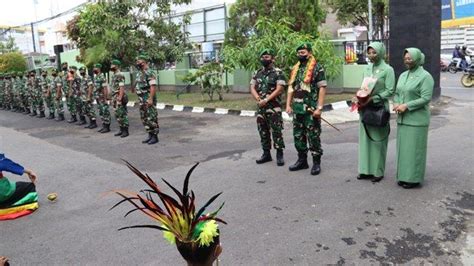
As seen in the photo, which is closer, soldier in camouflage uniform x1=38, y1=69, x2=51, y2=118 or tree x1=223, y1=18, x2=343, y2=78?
tree x1=223, y1=18, x2=343, y2=78

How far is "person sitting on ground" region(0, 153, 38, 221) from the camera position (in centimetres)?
452

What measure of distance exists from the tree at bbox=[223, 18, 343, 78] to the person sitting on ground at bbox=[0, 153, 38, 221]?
6757mm

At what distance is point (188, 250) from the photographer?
175cm

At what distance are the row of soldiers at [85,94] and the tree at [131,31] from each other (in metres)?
2.59

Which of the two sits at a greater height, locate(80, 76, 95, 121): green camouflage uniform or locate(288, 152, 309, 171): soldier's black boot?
locate(80, 76, 95, 121): green camouflage uniform

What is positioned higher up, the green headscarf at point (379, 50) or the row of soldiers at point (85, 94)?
the green headscarf at point (379, 50)

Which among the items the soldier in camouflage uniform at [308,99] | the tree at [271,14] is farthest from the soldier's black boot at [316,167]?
the tree at [271,14]

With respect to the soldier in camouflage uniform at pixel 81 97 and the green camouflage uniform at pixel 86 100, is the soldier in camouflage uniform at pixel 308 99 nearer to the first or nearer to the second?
the green camouflage uniform at pixel 86 100

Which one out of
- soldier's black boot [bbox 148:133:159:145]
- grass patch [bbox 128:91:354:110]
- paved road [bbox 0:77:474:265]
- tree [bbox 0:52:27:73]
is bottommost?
paved road [bbox 0:77:474:265]

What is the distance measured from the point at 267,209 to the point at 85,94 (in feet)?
24.6

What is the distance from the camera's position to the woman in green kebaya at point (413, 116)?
456cm

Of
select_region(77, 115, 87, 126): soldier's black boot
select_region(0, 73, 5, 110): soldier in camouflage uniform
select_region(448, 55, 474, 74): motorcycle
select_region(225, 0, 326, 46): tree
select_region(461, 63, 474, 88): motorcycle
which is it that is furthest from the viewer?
select_region(448, 55, 474, 74): motorcycle

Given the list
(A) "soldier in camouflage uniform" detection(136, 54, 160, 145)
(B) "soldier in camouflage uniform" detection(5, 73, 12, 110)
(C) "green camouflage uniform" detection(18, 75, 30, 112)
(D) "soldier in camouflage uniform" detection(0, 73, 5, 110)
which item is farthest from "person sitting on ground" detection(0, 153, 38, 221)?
(D) "soldier in camouflage uniform" detection(0, 73, 5, 110)

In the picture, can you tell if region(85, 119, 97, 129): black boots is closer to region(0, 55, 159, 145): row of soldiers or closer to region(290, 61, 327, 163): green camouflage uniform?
region(0, 55, 159, 145): row of soldiers
